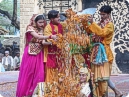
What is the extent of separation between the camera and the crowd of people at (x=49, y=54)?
211 inches

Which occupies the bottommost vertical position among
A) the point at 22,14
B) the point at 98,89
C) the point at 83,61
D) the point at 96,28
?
the point at 98,89

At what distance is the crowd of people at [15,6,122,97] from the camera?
5367 mm

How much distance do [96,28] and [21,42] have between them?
343 inches

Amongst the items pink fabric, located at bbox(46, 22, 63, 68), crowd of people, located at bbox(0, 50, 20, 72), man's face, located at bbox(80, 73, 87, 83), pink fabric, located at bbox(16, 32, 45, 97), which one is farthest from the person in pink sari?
crowd of people, located at bbox(0, 50, 20, 72)

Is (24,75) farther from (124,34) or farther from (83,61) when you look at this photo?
(124,34)

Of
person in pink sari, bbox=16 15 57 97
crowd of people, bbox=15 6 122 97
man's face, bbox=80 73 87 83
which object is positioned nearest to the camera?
man's face, bbox=80 73 87 83

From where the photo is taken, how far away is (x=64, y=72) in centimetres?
509

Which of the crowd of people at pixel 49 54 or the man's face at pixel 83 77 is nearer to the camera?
the man's face at pixel 83 77

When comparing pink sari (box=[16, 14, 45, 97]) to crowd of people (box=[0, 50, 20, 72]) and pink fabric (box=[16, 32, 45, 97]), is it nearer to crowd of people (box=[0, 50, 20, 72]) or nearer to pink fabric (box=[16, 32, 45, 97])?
pink fabric (box=[16, 32, 45, 97])

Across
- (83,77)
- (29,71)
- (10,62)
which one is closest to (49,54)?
(29,71)

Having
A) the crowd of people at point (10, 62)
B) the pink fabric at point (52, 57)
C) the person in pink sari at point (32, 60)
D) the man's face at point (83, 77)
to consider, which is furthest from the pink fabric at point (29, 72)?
the crowd of people at point (10, 62)

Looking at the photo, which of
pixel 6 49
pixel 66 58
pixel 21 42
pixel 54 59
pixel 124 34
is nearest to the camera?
pixel 66 58

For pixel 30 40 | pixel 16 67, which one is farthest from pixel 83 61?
pixel 16 67

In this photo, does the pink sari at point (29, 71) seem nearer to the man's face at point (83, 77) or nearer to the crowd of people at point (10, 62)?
the man's face at point (83, 77)
